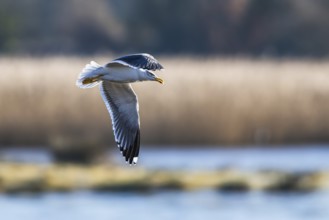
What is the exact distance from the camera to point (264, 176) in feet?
52.2

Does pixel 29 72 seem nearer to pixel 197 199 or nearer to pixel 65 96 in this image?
pixel 65 96

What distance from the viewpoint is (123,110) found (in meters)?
9.72

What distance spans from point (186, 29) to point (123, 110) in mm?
27149

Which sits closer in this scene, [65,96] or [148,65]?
[148,65]

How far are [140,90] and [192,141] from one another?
123 centimetres

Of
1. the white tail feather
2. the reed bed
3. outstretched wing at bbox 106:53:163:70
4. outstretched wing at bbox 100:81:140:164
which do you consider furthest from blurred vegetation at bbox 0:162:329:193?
outstretched wing at bbox 106:53:163:70

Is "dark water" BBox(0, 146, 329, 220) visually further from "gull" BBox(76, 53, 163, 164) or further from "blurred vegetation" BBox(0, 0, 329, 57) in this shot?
"blurred vegetation" BBox(0, 0, 329, 57)

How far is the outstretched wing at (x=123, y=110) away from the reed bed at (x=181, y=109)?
355 inches

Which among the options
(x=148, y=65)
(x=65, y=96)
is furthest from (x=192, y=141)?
(x=148, y=65)

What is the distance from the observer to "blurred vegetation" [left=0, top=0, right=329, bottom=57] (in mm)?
35688

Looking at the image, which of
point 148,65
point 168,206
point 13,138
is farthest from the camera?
point 13,138

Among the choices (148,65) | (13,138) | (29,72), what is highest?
(29,72)

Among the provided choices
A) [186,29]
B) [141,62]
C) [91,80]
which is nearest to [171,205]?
[91,80]

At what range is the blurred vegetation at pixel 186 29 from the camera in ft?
117
